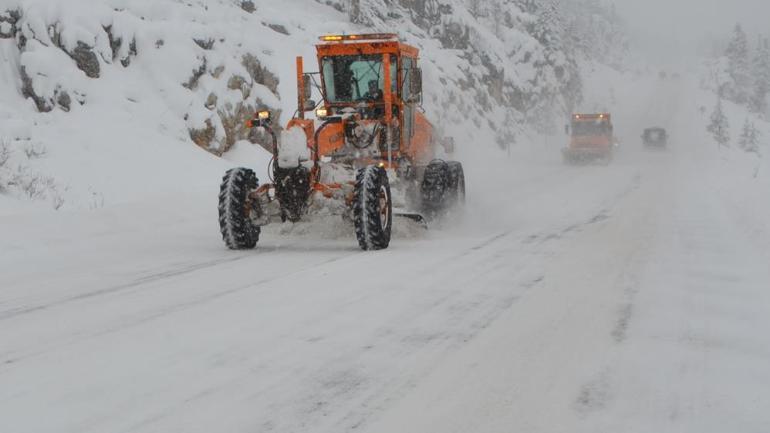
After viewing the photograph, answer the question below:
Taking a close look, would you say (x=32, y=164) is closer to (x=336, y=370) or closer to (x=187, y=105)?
(x=187, y=105)

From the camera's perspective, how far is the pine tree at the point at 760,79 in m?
122

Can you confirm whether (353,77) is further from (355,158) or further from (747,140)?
(747,140)

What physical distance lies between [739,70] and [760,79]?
655 cm

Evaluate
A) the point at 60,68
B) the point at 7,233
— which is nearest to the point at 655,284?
the point at 7,233

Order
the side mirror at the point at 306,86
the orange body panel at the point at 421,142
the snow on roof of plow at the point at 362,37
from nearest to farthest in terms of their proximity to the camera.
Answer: the snow on roof of plow at the point at 362,37 < the side mirror at the point at 306,86 < the orange body panel at the point at 421,142

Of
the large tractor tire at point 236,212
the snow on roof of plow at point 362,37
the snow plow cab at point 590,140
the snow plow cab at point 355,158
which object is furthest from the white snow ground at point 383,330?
the snow plow cab at point 590,140

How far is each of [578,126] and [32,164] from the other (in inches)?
1134

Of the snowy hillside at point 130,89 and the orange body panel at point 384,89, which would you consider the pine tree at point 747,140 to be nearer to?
the snowy hillside at point 130,89

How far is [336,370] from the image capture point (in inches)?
167

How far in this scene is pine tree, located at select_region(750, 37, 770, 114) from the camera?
12225cm

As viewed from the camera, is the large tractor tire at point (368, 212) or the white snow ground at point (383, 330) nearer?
the white snow ground at point (383, 330)

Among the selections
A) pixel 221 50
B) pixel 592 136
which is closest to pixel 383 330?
pixel 221 50

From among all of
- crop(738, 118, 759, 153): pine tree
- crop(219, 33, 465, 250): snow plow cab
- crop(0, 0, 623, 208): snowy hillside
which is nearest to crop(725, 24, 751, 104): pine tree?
crop(738, 118, 759, 153): pine tree

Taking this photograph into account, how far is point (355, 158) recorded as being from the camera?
1061cm
